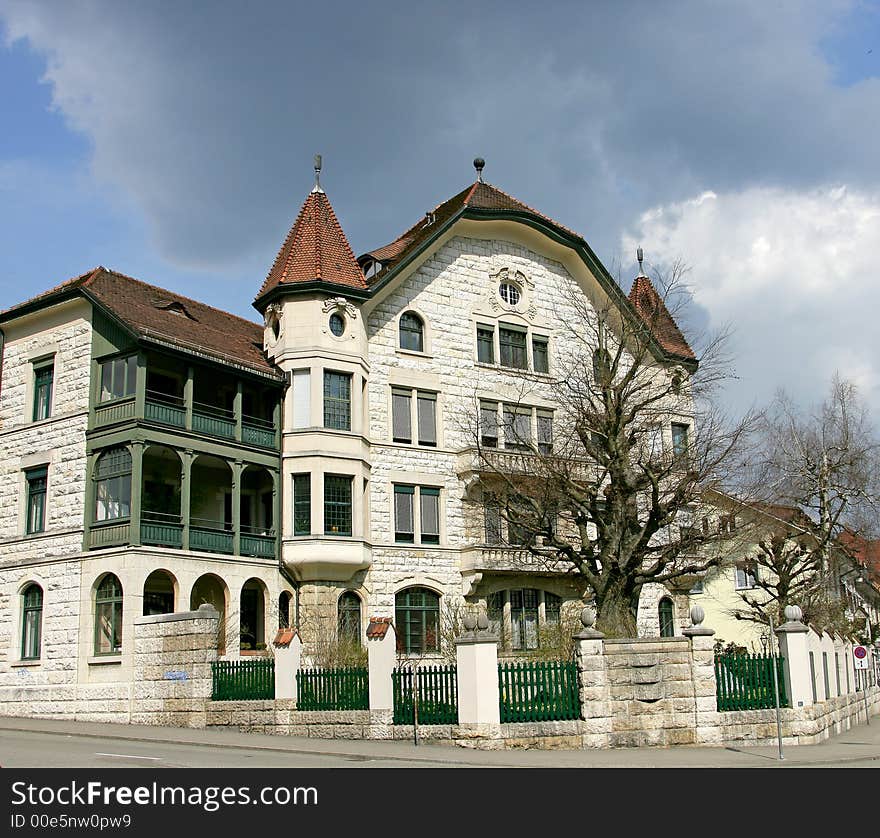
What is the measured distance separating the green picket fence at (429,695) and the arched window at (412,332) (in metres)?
16.0

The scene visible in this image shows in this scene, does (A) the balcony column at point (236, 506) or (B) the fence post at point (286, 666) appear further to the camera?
(A) the balcony column at point (236, 506)

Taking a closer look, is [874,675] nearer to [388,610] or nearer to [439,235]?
[388,610]

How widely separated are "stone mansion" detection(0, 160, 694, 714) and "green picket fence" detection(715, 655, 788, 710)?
924cm

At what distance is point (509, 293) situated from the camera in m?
38.7

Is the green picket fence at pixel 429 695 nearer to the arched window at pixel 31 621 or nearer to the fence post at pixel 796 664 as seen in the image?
the fence post at pixel 796 664

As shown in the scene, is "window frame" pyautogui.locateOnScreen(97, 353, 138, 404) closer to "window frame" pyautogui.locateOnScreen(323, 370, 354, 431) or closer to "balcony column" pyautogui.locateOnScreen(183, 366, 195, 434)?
"balcony column" pyautogui.locateOnScreen(183, 366, 195, 434)

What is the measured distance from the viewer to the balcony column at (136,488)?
27.8 metres

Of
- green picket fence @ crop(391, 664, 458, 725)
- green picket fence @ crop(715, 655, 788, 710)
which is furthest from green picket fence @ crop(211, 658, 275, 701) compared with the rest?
green picket fence @ crop(715, 655, 788, 710)

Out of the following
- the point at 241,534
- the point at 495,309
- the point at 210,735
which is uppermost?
the point at 495,309

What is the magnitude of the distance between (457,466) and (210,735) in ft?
A: 49.0

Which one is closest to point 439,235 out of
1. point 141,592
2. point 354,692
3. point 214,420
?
point 214,420

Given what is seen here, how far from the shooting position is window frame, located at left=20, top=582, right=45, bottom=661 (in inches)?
1158

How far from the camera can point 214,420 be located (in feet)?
102

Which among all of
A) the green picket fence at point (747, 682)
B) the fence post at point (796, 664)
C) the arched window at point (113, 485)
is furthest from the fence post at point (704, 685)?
the arched window at point (113, 485)
